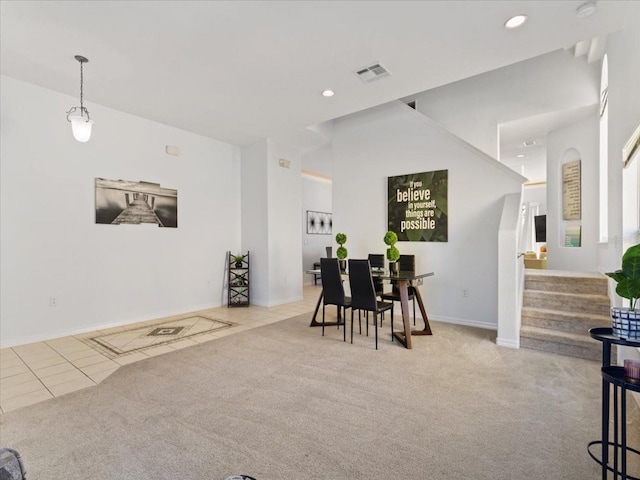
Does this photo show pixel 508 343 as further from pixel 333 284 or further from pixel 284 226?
pixel 284 226

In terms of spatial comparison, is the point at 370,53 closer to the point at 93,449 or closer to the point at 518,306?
the point at 518,306

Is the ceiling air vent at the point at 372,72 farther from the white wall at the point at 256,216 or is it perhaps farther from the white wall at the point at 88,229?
the white wall at the point at 88,229

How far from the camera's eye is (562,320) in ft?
11.6

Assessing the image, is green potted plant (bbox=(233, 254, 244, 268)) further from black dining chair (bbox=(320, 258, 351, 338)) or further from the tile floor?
black dining chair (bbox=(320, 258, 351, 338))

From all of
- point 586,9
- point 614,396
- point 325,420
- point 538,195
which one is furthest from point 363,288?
point 538,195

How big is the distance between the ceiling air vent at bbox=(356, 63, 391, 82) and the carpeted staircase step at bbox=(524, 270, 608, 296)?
3164 millimetres

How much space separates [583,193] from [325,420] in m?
5.74

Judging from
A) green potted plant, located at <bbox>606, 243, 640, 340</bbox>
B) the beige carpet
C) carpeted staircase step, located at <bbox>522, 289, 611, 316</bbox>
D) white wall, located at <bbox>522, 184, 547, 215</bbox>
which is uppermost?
white wall, located at <bbox>522, 184, 547, 215</bbox>

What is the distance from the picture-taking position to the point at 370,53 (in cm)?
316

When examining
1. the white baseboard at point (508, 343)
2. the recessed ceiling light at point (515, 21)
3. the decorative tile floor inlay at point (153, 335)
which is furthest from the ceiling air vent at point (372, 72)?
the decorative tile floor inlay at point (153, 335)

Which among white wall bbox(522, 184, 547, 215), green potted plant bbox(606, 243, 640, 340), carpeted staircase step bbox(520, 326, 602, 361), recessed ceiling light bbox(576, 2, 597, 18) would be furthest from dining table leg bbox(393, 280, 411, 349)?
white wall bbox(522, 184, 547, 215)

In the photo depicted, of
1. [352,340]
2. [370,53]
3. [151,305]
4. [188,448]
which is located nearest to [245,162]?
[151,305]

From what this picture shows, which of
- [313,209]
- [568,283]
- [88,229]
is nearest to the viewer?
[568,283]

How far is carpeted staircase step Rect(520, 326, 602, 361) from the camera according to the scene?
3197mm
